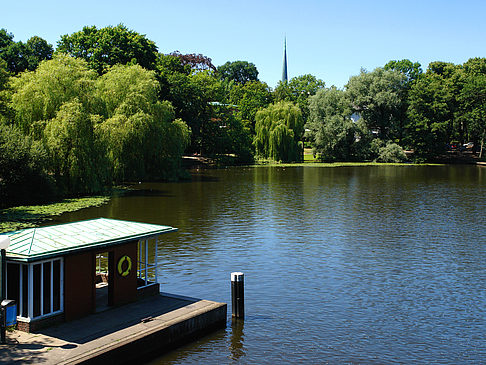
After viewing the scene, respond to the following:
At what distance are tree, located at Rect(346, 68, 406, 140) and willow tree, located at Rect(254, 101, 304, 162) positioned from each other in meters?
12.7

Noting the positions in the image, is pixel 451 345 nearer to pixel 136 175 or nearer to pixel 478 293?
pixel 478 293

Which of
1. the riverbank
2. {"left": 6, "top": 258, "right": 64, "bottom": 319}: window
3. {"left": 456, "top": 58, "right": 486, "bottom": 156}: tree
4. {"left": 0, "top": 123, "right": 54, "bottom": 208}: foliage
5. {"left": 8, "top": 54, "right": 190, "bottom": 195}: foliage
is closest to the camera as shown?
{"left": 6, "top": 258, "right": 64, "bottom": 319}: window

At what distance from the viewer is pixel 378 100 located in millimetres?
101312

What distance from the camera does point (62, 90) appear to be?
45.7m

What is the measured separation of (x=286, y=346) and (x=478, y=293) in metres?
9.64

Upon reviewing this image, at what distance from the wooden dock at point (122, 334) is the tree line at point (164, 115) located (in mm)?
27705

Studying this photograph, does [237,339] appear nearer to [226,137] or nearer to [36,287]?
[36,287]

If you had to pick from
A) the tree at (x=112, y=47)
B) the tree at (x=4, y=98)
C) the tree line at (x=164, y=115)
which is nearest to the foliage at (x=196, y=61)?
the tree line at (x=164, y=115)

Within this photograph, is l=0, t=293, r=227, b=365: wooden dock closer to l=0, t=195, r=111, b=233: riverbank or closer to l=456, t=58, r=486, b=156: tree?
l=0, t=195, r=111, b=233: riverbank

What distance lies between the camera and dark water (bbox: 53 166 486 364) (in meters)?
15.9

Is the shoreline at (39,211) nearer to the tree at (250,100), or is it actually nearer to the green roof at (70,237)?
the green roof at (70,237)

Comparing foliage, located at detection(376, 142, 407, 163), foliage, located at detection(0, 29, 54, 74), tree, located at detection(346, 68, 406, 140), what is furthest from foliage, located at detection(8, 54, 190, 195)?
foliage, located at detection(376, 142, 407, 163)

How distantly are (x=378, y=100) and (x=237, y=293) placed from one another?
9022 centimetres

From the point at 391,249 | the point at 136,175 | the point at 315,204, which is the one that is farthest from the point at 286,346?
Answer: the point at 136,175
